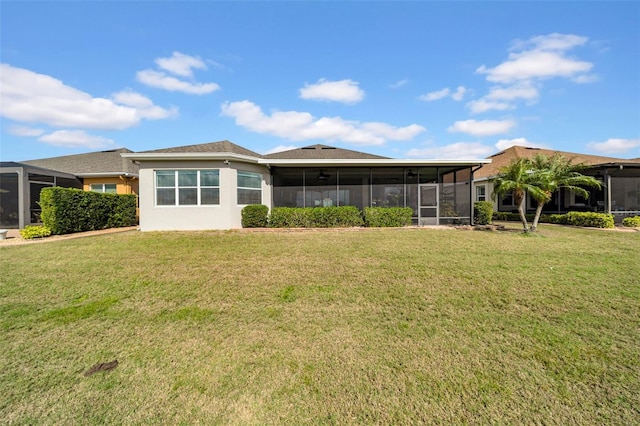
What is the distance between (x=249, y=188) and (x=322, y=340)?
33.4 feet

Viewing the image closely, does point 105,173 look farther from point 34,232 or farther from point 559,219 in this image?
point 559,219

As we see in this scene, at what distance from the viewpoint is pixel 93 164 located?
16.9m

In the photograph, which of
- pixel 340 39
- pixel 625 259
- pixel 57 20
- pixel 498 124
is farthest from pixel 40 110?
pixel 498 124

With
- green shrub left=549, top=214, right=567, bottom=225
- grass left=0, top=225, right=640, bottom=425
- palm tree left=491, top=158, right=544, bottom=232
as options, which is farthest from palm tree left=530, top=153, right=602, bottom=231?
grass left=0, top=225, right=640, bottom=425

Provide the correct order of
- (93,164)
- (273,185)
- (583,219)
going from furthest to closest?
A: (93,164) < (273,185) < (583,219)

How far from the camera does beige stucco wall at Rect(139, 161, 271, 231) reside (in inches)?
460

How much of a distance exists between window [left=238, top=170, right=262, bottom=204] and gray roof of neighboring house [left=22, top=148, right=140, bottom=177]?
26.0ft

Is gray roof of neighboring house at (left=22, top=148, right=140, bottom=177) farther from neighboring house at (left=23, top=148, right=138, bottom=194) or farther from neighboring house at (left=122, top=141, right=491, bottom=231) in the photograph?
neighboring house at (left=122, top=141, right=491, bottom=231)

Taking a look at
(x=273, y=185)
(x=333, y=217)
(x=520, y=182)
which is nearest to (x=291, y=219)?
(x=333, y=217)

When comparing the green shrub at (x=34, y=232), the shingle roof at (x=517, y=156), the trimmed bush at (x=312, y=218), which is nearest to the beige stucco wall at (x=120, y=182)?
the green shrub at (x=34, y=232)

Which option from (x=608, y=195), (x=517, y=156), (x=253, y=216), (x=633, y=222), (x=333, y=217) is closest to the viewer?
(x=253, y=216)

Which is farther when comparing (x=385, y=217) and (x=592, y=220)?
(x=592, y=220)

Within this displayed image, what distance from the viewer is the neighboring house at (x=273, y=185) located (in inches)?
461

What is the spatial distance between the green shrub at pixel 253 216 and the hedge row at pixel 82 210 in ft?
20.7
